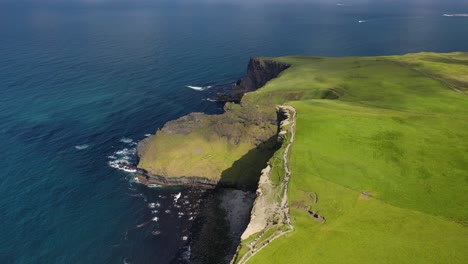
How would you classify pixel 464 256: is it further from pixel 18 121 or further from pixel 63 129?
pixel 18 121

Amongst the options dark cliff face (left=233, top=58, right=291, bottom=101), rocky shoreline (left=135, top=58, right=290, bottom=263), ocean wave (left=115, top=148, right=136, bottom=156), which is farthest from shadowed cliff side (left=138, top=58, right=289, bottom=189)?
dark cliff face (left=233, top=58, right=291, bottom=101)

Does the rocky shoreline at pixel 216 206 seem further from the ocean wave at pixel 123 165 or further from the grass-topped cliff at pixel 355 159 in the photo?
the ocean wave at pixel 123 165

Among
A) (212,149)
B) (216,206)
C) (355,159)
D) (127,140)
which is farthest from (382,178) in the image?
(127,140)

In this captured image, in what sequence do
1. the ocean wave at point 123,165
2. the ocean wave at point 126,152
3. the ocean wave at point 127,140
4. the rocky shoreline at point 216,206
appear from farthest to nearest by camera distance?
the ocean wave at point 127,140, the ocean wave at point 126,152, the ocean wave at point 123,165, the rocky shoreline at point 216,206

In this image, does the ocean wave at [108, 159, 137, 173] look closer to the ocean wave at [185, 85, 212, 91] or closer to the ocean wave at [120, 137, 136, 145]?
the ocean wave at [120, 137, 136, 145]

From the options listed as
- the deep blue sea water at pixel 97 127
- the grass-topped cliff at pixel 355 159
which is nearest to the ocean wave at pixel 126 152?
the deep blue sea water at pixel 97 127

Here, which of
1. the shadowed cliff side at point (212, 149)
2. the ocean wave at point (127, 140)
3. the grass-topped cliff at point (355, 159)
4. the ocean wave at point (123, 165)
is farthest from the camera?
the ocean wave at point (127, 140)
